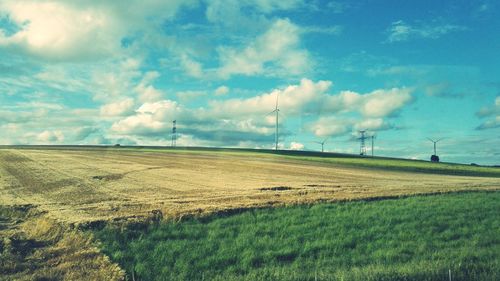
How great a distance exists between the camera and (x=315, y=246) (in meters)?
16.2

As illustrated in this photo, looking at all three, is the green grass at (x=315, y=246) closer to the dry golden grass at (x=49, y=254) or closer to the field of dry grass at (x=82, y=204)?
the dry golden grass at (x=49, y=254)

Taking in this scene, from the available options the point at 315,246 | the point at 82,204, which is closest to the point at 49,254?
the point at 315,246

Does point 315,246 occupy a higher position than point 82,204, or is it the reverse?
point 82,204

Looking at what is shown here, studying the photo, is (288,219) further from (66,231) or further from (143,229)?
(66,231)

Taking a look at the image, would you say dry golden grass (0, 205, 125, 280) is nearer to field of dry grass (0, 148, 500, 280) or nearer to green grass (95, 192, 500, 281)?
field of dry grass (0, 148, 500, 280)

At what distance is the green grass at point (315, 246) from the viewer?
13.1 meters

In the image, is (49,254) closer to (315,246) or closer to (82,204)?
(315,246)

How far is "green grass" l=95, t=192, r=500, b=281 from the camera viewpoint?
1314 centimetres

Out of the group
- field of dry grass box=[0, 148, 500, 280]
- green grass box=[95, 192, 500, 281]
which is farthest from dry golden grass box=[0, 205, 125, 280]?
green grass box=[95, 192, 500, 281]

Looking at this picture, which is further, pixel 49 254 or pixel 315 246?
pixel 315 246

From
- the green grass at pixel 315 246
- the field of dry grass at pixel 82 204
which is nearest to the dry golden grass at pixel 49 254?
the field of dry grass at pixel 82 204

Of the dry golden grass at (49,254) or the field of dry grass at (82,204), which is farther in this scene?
the field of dry grass at (82,204)

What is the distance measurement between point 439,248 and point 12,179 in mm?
32610

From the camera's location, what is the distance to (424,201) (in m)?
27.9
